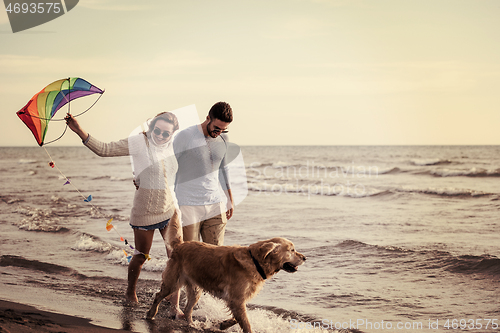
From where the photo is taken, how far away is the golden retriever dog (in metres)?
3.98

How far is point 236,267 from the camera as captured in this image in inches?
158

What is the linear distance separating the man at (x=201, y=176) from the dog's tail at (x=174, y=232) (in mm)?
89

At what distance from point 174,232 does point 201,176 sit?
2.29ft

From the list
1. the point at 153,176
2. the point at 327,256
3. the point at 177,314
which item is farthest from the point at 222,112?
the point at 327,256

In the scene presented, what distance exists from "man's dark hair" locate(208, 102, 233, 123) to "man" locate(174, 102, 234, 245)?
2 centimetres

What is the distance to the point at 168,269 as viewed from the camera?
4422mm

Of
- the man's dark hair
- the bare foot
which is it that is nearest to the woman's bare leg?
the bare foot

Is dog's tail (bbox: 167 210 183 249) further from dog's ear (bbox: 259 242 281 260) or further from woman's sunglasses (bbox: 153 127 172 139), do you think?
dog's ear (bbox: 259 242 281 260)

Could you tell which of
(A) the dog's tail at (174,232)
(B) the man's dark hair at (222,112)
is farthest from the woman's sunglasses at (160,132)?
(A) the dog's tail at (174,232)

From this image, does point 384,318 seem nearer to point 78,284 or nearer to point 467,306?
point 467,306

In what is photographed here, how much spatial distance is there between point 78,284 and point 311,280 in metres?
3.48

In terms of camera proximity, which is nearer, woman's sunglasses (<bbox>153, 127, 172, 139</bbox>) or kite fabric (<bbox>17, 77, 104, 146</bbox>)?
kite fabric (<bbox>17, 77, 104, 146</bbox>)

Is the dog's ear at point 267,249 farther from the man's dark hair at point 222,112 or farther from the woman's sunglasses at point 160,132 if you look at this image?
the woman's sunglasses at point 160,132

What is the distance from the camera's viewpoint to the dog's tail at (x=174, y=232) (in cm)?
459
